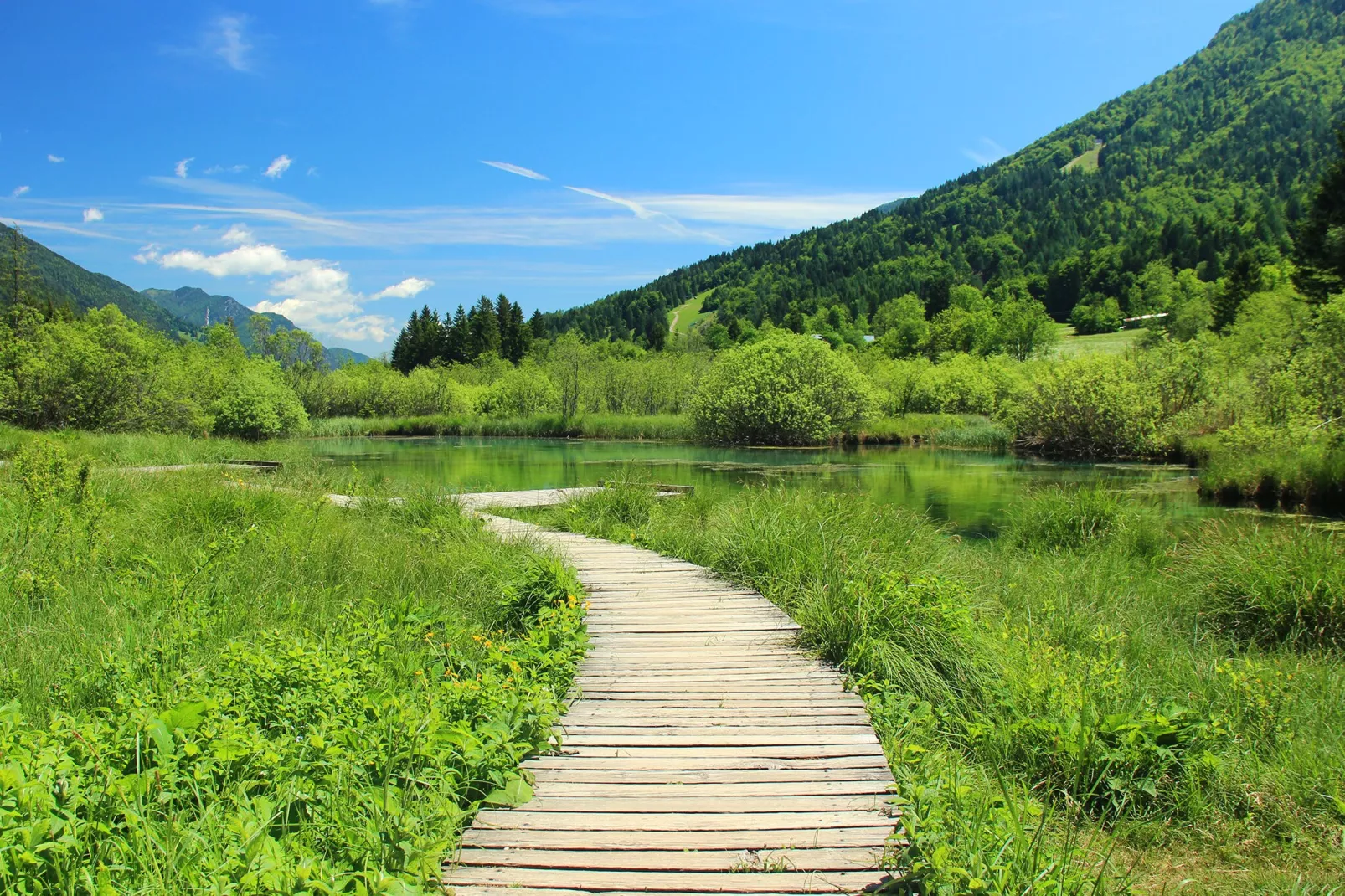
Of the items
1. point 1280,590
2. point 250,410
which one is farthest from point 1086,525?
point 250,410

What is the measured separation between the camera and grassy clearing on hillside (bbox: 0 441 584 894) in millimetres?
2648

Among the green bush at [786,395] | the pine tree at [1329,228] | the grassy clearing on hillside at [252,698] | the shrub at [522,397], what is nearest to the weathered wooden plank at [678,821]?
the grassy clearing on hillside at [252,698]

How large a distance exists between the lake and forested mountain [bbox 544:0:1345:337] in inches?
2392

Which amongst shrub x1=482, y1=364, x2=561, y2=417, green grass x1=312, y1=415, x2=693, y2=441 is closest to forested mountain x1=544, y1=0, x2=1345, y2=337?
shrub x1=482, y1=364, x2=561, y2=417

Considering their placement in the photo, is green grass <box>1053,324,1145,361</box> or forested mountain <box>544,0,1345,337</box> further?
forested mountain <box>544,0,1345,337</box>

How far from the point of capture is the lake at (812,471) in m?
18.9

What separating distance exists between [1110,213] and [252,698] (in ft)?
447

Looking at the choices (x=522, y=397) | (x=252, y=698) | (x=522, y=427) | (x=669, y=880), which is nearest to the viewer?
(x=669, y=880)

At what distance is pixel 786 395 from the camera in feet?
139

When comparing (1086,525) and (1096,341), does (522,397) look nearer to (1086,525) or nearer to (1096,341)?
(1086,525)

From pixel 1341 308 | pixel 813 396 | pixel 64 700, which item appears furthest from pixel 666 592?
pixel 813 396

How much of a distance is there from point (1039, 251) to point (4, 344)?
11901 centimetres

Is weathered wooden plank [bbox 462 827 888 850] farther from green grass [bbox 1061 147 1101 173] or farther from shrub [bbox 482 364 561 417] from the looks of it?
green grass [bbox 1061 147 1101 173]

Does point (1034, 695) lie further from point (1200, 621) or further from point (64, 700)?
point (64, 700)
